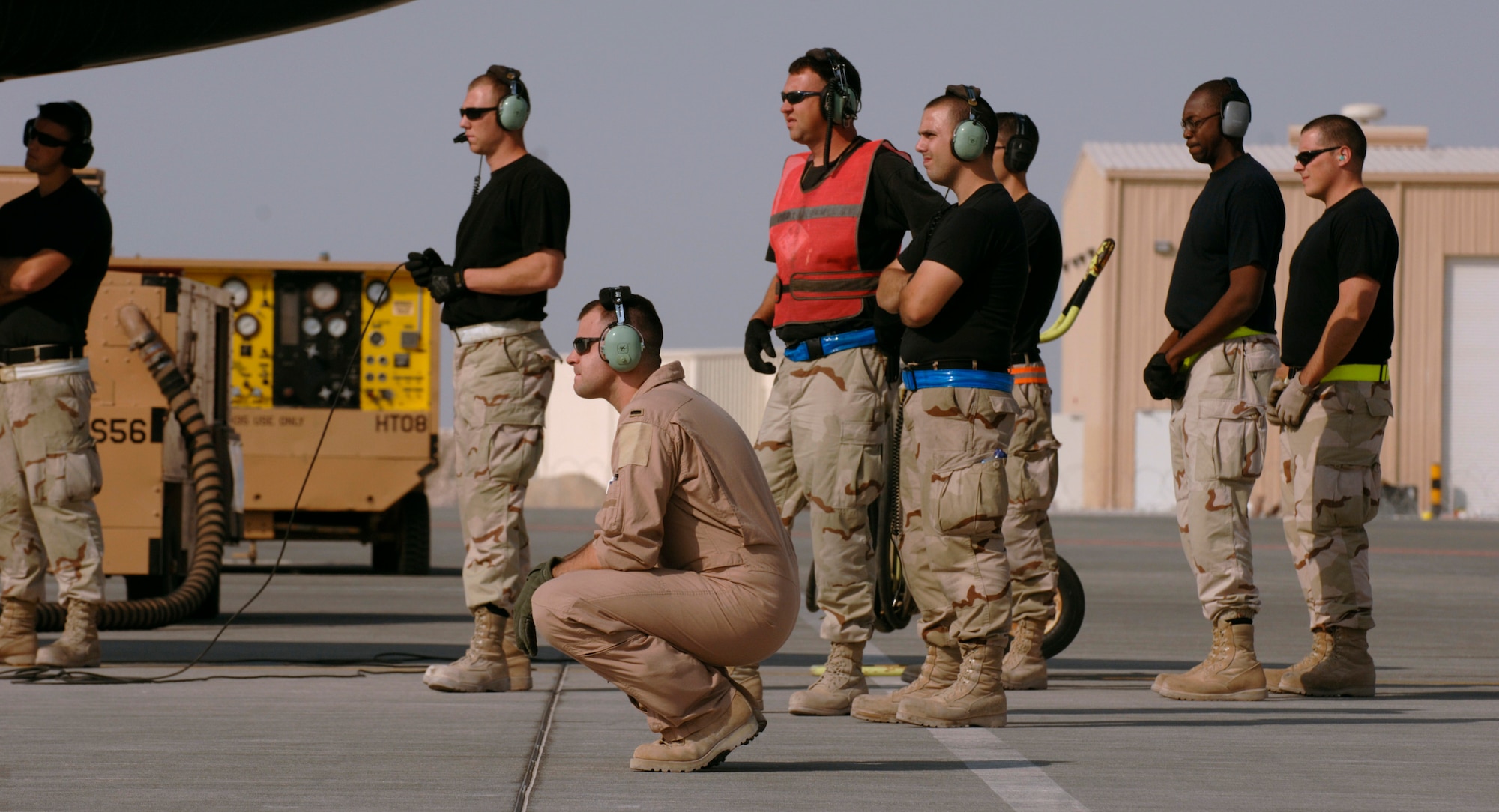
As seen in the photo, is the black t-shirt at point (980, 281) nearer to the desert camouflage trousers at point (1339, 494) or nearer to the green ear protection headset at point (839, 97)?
the green ear protection headset at point (839, 97)

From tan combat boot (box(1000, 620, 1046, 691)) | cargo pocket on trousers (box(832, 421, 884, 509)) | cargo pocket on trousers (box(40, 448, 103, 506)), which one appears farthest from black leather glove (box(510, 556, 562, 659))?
cargo pocket on trousers (box(40, 448, 103, 506))

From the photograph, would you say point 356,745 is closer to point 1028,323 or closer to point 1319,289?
point 1028,323

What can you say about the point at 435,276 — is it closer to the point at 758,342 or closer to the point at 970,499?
the point at 758,342

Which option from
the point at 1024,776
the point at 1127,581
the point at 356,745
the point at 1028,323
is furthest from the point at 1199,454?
the point at 1127,581

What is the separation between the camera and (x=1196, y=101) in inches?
283

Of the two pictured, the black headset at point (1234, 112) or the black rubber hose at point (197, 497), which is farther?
the black rubber hose at point (197, 497)

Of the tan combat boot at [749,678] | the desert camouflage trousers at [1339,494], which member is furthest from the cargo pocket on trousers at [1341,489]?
the tan combat boot at [749,678]

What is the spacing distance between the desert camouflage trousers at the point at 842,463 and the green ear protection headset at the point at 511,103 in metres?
1.63

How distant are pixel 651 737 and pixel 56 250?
3309 millimetres

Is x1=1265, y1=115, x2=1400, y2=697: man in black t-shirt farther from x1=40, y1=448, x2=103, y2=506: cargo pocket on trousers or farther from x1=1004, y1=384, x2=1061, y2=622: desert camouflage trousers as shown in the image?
x1=40, y1=448, x2=103, y2=506: cargo pocket on trousers

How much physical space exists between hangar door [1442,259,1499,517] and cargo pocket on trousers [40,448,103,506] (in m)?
40.1

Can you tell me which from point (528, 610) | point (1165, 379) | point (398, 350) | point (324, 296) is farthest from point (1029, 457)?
point (324, 296)

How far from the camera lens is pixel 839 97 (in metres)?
6.49

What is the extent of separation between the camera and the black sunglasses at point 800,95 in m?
6.54
